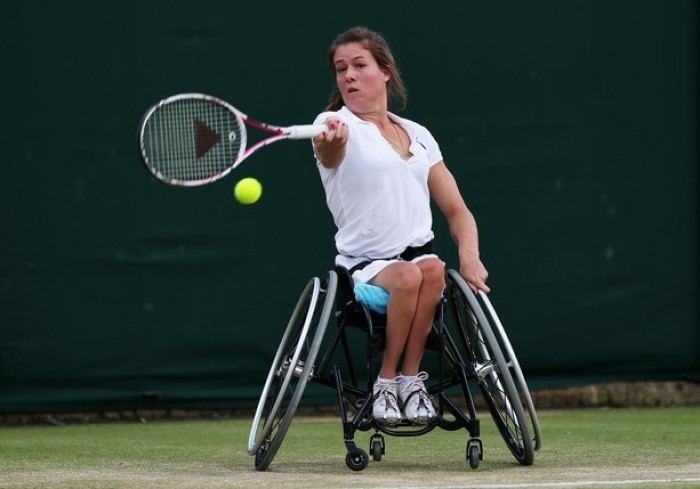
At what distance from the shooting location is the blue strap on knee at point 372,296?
3.73m

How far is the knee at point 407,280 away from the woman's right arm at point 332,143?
0.32 meters

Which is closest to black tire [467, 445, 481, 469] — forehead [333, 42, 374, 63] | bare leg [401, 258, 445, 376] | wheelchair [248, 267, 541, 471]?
wheelchair [248, 267, 541, 471]

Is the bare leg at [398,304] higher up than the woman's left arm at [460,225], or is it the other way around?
the woman's left arm at [460,225]

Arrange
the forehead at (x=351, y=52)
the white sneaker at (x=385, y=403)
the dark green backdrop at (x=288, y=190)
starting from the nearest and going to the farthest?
the white sneaker at (x=385, y=403) → the forehead at (x=351, y=52) → the dark green backdrop at (x=288, y=190)

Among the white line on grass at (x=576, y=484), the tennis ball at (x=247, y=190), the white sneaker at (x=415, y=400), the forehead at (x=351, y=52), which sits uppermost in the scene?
the forehead at (x=351, y=52)

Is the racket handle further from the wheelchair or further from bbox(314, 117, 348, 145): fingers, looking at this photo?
the wheelchair

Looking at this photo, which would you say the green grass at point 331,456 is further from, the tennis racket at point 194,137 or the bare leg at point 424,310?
the tennis racket at point 194,137

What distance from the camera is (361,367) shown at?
19.3 ft

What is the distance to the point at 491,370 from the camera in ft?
12.0

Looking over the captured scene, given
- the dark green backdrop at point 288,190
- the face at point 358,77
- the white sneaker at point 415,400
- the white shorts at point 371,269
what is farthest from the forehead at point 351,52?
the dark green backdrop at point 288,190

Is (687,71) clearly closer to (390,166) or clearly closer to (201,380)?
(201,380)

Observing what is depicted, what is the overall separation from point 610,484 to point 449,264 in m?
2.75

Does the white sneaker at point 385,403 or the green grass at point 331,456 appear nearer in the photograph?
the green grass at point 331,456

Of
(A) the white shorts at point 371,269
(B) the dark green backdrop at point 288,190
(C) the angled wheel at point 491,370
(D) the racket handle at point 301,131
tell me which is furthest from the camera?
(B) the dark green backdrop at point 288,190
